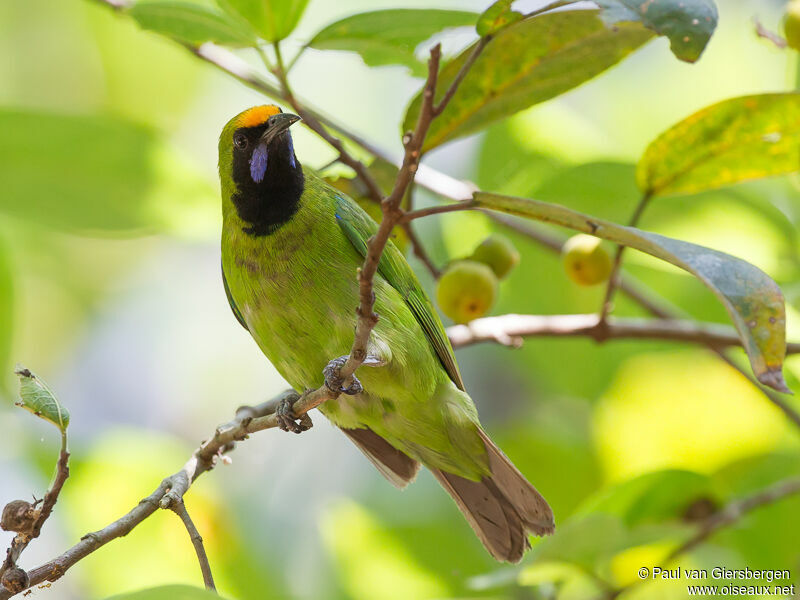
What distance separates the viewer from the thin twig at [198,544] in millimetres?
1766

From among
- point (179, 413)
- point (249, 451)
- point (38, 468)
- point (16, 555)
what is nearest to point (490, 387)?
point (249, 451)

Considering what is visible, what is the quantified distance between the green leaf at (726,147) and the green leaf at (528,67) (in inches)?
11.7

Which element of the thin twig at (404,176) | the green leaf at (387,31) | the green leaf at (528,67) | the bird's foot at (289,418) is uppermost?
the green leaf at (387,31)

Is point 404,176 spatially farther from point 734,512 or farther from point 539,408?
point 539,408

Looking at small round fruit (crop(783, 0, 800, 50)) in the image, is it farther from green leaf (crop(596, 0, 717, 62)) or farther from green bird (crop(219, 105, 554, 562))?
green bird (crop(219, 105, 554, 562))

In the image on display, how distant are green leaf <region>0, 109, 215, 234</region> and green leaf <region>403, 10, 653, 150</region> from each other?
40.4 inches

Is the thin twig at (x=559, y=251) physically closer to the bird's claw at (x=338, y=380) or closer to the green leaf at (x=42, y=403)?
the bird's claw at (x=338, y=380)

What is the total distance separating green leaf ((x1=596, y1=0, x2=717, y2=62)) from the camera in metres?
1.86

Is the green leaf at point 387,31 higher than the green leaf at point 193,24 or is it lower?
lower

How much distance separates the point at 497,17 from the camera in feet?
6.15

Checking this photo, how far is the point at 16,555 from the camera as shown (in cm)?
179

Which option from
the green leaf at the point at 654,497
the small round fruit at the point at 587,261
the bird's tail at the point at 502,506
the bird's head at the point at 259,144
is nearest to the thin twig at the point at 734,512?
the green leaf at the point at 654,497

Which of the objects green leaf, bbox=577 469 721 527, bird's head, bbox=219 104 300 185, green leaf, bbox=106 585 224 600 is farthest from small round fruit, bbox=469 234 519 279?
green leaf, bbox=106 585 224 600

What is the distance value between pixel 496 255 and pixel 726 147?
74cm
